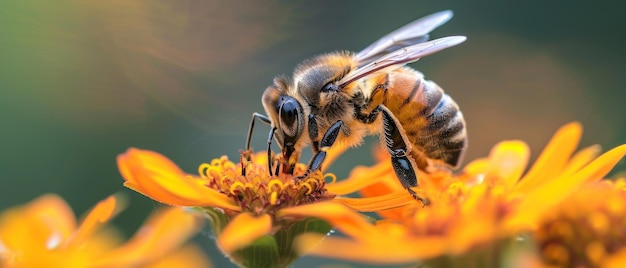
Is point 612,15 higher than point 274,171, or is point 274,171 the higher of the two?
point 612,15

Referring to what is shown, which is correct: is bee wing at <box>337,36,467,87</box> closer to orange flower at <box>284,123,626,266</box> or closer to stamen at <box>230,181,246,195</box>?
orange flower at <box>284,123,626,266</box>

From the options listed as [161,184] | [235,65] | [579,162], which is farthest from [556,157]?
[235,65]

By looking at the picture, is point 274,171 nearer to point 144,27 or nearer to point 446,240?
point 446,240

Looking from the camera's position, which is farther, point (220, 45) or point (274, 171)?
point (220, 45)

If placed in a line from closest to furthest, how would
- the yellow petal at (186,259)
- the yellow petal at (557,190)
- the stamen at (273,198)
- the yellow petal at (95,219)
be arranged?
the yellow petal at (186,259) → the yellow petal at (557,190) → the yellow petal at (95,219) → the stamen at (273,198)

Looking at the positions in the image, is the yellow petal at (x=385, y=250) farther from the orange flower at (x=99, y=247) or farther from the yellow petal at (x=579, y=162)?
the yellow petal at (x=579, y=162)

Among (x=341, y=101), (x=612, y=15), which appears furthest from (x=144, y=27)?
(x=341, y=101)

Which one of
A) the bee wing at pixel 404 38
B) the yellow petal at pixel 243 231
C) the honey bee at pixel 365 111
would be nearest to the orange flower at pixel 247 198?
the yellow petal at pixel 243 231
